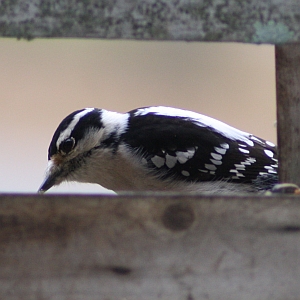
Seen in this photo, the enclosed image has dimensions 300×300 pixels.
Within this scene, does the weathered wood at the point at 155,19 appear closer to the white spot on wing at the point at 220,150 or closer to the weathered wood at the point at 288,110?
the weathered wood at the point at 288,110

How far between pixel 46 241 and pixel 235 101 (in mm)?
4885

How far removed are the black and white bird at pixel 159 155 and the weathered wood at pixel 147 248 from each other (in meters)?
1.83

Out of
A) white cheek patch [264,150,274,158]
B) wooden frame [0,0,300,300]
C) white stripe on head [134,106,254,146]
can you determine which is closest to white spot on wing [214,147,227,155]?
white stripe on head [134,106,254,146]

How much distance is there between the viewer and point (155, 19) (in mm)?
1375

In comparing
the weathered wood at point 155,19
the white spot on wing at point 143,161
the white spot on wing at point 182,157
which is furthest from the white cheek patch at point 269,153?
the weathered wood at point 155,19

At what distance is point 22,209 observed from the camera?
3.72 ft

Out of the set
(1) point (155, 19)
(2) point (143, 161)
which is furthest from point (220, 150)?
(1) point (155, 19)

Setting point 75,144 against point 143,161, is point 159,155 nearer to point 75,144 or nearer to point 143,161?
point 143,161

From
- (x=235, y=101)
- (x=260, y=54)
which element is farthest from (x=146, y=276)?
(x=260, y=54)

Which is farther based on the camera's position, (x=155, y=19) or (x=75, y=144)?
(x=75, y=144)

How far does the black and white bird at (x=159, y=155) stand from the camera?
3047 mm

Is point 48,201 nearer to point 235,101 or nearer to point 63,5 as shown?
point 63,5

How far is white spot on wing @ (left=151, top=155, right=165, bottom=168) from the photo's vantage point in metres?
3.04

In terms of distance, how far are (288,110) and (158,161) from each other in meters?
1.42
